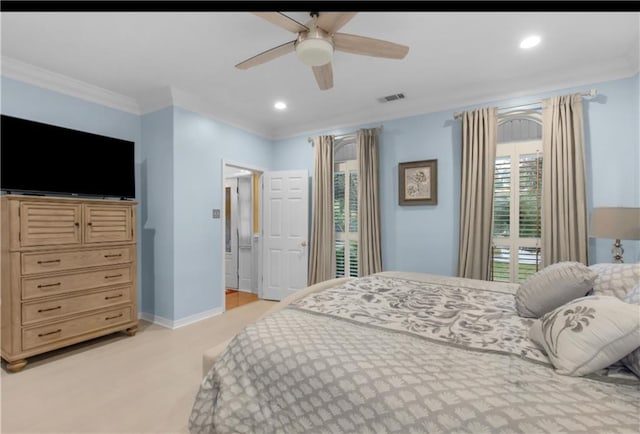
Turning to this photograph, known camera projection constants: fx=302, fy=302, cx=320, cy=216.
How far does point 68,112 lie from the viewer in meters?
3.13

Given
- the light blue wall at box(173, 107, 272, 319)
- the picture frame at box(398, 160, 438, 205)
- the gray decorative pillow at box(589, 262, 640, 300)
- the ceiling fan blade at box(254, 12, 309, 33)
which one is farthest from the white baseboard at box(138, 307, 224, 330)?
the gray decorative pillow at box(589, 262, 640, 300)

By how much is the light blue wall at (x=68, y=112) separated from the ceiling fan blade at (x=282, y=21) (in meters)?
2.59

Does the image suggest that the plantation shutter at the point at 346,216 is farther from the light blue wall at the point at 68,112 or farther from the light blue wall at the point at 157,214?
the light blue wall at the point at 68,112

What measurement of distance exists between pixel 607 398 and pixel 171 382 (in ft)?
8.14

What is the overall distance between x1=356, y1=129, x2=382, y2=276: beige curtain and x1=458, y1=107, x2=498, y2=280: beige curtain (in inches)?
39.7

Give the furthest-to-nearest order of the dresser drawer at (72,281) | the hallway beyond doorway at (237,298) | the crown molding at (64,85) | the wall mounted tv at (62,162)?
the hallway beyond doorway at (237,298)
the crown molding at (64,85)
the wall mounted tv at (62,162)
the dresser drawer at (72,281)

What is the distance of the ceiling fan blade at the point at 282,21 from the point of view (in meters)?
1.77

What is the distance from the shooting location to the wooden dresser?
2.42 meters

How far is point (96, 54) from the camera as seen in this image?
8.65 feet

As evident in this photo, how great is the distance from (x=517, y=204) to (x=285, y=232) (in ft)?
9.87

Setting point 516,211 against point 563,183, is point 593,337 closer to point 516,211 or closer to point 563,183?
point 563,183

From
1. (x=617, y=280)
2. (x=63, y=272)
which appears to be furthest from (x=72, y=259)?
(x=617, y=280)

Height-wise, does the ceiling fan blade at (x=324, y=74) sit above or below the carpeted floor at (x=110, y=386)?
above

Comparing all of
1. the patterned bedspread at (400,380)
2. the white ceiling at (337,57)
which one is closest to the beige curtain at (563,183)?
the white ceiling at (337,57)
